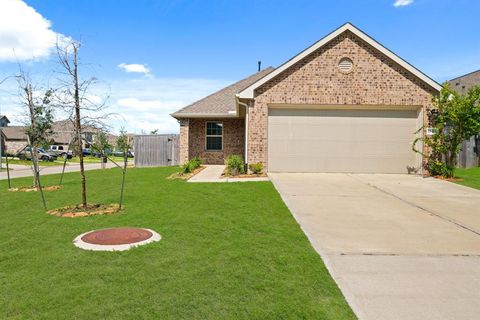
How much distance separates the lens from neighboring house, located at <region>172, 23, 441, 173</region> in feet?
46.4

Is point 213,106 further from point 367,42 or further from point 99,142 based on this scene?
point 99,142

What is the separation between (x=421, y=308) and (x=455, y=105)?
1245 centimetres

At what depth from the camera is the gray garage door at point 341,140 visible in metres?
14.6

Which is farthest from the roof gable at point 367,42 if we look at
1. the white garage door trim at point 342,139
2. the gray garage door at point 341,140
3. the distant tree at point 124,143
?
the distant tree at point 124,143

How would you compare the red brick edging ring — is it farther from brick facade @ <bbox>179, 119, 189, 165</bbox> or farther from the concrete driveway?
brick facade @ <bbox>179, 119, 189, 165</bbox>

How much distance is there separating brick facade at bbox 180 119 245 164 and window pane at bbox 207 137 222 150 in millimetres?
273

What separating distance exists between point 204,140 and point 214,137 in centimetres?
63

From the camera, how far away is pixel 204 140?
813 inches

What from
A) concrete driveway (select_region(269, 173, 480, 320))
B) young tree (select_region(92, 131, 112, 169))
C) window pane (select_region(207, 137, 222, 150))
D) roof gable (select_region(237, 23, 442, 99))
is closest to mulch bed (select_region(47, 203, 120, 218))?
young tree (select_region(92, 131, 112, 169))

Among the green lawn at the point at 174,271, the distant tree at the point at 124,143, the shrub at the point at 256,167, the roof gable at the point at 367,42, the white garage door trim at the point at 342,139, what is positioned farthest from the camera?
the white garage door trim at the point at 342,139

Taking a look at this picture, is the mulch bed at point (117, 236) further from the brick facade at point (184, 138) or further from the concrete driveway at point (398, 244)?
the brick facade at point (184, 138)

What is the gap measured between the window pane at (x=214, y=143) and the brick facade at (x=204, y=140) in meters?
0.27

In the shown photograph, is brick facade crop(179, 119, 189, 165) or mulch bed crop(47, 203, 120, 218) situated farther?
brick facade crop(179, 119, 189, 165)

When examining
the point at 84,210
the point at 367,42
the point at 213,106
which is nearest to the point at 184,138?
the point at 213,106
